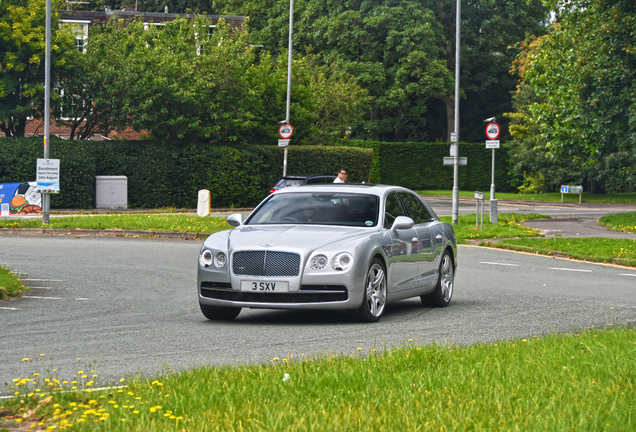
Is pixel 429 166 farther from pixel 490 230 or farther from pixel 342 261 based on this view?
pixel 342 261

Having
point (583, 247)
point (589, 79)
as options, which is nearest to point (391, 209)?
point (583, 247)

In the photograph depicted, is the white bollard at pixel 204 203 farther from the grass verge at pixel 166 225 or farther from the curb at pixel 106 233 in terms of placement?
the curb at pixel 106 233

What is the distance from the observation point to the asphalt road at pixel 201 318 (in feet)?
26.9

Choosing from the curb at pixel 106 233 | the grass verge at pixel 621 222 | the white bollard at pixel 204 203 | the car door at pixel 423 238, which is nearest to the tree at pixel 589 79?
the grass verge at pixel 621 222

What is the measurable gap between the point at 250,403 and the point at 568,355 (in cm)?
294

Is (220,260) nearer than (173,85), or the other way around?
(220,260)

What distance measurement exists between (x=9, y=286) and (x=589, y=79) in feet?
74.8

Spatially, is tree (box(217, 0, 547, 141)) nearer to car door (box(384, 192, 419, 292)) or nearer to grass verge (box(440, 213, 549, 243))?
grass verge (box(440, 213, 549, 243))

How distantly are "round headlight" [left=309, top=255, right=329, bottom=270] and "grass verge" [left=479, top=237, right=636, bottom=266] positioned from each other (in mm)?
10007

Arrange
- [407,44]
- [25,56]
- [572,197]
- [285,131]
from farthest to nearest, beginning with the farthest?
[407,44] → [572,197] → [285,131] → [25,56]

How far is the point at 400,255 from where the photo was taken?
11383 millimetres

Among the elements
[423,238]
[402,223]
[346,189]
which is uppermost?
[346,189]

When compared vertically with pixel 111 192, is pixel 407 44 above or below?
above

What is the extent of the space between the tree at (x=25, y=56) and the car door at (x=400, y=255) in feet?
84.7
